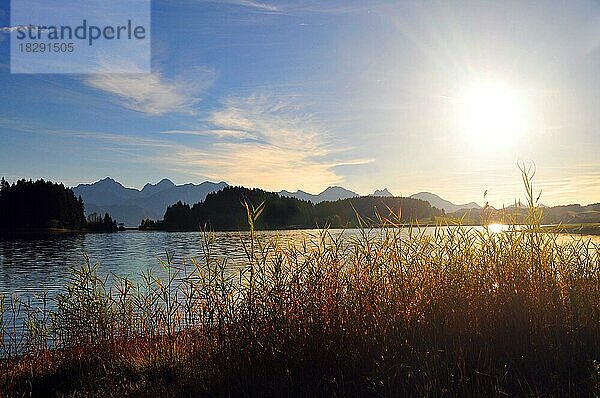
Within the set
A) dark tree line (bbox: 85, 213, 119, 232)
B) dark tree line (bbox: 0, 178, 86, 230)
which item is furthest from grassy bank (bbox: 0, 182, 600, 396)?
dark tree line (bbox: 85, 213, 119, 232)

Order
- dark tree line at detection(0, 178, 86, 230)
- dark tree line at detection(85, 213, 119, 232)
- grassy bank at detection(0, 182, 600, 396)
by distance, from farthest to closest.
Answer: dark tree line at detection(85, 213, 119, 232), dark tree line at detection(0, 178, 86, 230), grassy bank at detection(0, 182, 600, 396)

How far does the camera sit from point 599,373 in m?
4.20

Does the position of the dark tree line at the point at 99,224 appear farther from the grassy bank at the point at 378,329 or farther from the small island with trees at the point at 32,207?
the grassy bank at the point at 378,329

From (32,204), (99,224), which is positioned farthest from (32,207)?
(99,224)

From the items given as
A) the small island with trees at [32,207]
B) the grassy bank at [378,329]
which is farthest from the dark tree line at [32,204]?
the grassy bank at [378,329]

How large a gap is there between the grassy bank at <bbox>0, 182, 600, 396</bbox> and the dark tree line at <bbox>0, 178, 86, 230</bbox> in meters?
94.6

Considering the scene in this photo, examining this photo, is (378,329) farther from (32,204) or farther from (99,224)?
(99,224)

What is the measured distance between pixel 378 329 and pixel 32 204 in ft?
327

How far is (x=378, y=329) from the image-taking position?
5.49 metres

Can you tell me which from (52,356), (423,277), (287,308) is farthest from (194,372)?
(52,356)

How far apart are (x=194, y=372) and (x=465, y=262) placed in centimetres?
392

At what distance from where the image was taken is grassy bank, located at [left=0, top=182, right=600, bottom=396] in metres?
4.69

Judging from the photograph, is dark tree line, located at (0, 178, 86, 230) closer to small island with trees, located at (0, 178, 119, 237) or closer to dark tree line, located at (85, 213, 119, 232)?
small island with trees, located at (0, 178, 119, 237)

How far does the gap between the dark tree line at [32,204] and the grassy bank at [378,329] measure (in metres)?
94.6
